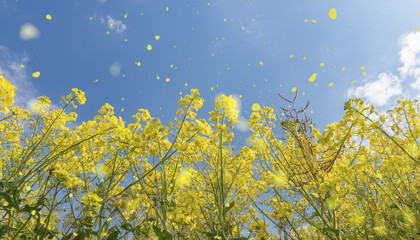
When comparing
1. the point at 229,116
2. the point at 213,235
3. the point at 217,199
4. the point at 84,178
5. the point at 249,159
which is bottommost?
the point at 213,235

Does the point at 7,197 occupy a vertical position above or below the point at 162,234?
above

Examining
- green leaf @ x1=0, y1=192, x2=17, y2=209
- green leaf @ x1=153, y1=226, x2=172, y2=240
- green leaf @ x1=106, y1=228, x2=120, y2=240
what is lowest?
green leaf @ x1=153, y1=226, x2=172, y2=240

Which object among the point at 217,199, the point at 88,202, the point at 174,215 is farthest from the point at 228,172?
the point at 88,202

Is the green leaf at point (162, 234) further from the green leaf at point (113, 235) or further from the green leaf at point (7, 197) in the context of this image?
the green leaf at point (7, 197)

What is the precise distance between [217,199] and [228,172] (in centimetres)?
99

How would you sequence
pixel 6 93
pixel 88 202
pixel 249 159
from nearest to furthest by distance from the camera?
pixel 6 93 → pixel 88 202 → pixel 249 159

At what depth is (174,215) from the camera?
1927 mm

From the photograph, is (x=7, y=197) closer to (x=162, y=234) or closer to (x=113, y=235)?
(x=113, y=235)

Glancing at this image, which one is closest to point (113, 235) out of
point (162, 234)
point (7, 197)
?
point (162, 234)

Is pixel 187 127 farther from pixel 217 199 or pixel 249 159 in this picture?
pixel 249 159

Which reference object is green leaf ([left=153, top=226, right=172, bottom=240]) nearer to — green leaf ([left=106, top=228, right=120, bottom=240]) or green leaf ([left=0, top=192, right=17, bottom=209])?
green leaf ([left=106, top=228, right=120, bottom=240])

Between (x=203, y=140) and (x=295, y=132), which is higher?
(x=203, y=140)

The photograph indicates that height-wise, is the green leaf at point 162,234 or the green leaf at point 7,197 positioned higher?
the green leaf at point 7,197

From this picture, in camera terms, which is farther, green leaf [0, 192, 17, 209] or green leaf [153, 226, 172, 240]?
green leaf [153, 226, 172, 240]
